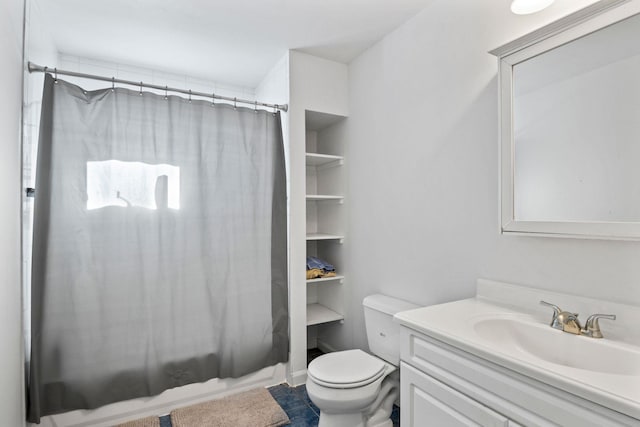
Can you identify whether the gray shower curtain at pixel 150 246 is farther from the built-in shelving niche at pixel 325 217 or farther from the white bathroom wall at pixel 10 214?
the built-in shelving niche at pixel 325 217

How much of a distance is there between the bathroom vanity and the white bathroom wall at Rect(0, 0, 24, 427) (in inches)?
66.8

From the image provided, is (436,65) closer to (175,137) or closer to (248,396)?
(175,137)

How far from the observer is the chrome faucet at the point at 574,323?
1.09 meters

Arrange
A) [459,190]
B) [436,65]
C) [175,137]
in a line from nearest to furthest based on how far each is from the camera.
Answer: [459,190]
[436,65]
[175,137]

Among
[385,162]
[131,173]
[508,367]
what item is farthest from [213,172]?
[508,367]

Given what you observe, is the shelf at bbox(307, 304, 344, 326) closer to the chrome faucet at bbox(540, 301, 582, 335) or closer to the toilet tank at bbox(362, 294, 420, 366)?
the toilet tank at bbox(362, 294, 420, 366)

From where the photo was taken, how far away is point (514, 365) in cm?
91

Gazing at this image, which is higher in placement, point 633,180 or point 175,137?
point 175,137

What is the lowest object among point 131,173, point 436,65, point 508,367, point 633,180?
point 508,367

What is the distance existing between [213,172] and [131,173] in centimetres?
47

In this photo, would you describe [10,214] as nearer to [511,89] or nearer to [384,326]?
[384,326]

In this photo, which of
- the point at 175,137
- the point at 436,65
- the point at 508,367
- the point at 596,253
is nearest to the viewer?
the point at 508,367

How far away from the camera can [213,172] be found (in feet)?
7.04

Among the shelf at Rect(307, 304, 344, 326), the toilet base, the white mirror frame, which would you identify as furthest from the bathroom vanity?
the shelf at Rect(307, 304, 344, 326)
